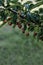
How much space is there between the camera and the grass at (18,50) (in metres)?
5.38

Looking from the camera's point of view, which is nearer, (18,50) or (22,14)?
(22,14)

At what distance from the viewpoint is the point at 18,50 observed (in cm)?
584

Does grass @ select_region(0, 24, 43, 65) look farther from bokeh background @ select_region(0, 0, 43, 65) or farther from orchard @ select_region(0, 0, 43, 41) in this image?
orchard @ select_region(0, 0, 43, 41)

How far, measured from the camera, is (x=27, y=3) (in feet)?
6.82

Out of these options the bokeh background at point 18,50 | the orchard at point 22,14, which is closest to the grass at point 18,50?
the bokeh background at point 18,50

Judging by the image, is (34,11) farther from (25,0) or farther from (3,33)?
(3,33)

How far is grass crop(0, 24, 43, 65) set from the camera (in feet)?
17.7

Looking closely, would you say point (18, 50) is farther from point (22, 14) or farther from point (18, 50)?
point (22, 14)

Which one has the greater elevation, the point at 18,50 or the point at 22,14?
the point at 22,14

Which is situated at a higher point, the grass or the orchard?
the orchard

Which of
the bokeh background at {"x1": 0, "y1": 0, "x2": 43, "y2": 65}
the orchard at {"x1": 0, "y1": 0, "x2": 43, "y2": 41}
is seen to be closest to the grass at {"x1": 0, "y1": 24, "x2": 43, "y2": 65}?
the bokeh background at {"x1": 0, "y1": 0, "x2": 43, "y2": 65}

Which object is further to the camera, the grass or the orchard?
the grass

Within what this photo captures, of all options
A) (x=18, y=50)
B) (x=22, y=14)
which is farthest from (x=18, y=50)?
(x=22, y=14)

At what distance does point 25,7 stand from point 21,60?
138 inches
